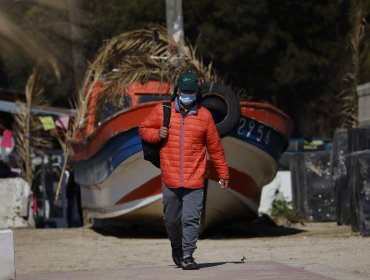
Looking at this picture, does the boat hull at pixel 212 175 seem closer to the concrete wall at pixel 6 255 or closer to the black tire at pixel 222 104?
the black tire at pixel 222 104

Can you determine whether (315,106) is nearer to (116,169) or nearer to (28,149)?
(28,149)

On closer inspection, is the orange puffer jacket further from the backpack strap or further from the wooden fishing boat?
the wooden fishing boat

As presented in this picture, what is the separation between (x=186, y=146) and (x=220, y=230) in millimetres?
7385

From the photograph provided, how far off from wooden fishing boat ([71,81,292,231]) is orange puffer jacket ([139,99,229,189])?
391 centimetres

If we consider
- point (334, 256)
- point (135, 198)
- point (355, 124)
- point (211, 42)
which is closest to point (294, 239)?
point (135, 198)

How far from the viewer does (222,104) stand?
43.9 feet

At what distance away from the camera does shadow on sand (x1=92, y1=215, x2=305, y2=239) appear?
15.7 metres

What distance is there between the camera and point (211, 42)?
36625 mm

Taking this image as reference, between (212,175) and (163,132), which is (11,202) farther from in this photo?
(163,132)

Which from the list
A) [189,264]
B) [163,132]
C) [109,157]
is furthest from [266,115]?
[189,264]

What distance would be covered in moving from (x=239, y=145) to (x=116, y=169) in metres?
1.97

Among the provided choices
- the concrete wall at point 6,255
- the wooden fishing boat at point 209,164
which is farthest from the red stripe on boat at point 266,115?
the concrete wall at point 6,255

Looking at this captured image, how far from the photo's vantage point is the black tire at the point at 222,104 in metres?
13.2

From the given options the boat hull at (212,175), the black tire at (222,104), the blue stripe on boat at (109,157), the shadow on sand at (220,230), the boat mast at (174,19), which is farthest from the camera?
the boat mast at (174,19)
